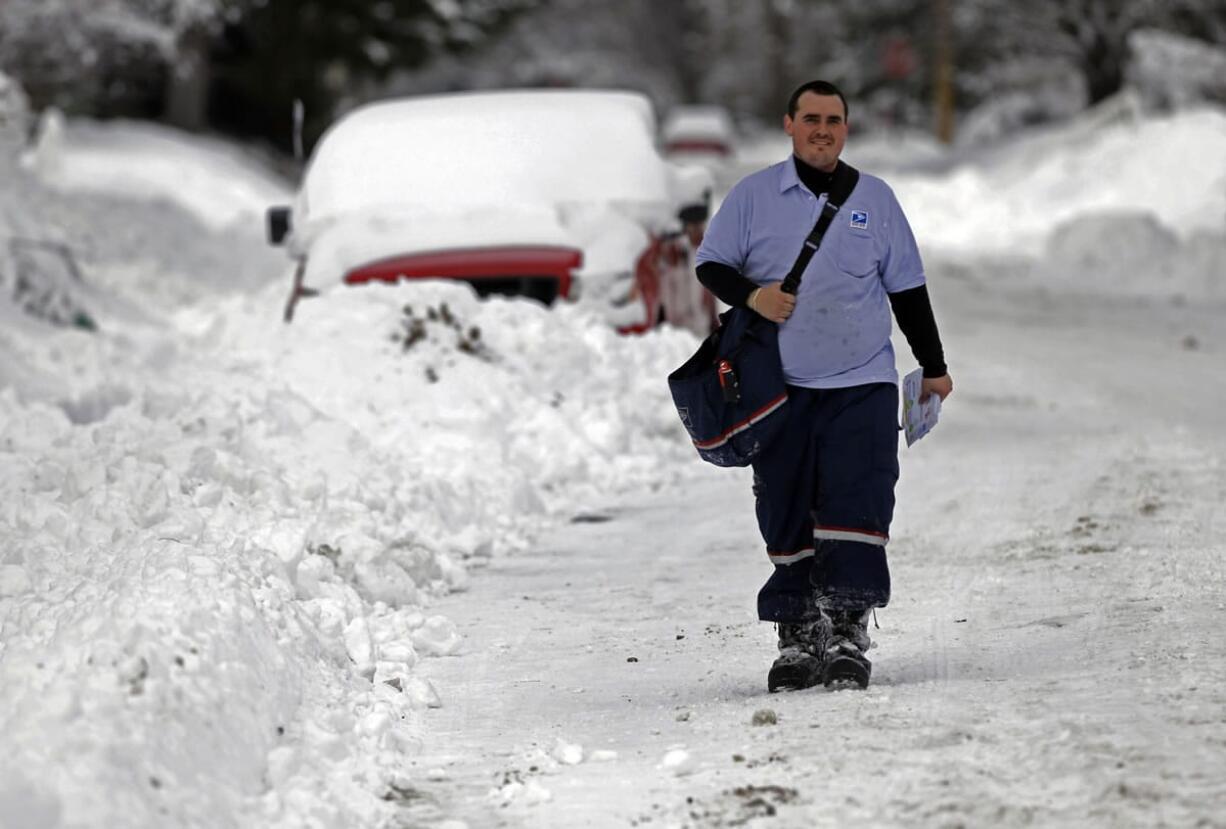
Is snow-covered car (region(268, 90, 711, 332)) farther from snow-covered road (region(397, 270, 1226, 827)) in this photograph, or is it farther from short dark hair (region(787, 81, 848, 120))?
short dark hair (region(787, 81, 848, 120))

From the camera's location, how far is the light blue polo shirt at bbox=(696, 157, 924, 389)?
562 centimetres

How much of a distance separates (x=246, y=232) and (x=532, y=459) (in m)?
16.1

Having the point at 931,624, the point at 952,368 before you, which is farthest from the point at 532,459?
the point at 952,368

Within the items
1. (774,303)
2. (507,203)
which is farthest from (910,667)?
(507,203)

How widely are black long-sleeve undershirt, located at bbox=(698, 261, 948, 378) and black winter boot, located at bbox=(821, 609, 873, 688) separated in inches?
29.0

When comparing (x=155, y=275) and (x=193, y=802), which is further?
(x=155, y=275)

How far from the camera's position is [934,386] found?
580 cm

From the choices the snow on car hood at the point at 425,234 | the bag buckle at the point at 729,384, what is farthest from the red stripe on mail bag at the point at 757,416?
the snow on car hood at the point at 425,234

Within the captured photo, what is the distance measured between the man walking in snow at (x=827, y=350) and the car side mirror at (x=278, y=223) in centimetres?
715

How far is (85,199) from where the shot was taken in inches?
940

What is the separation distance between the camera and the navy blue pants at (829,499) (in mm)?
5629

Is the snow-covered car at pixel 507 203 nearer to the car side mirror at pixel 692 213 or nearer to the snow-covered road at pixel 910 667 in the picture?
the car side mirror at pixel 692 213

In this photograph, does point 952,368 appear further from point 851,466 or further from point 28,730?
point 28,730

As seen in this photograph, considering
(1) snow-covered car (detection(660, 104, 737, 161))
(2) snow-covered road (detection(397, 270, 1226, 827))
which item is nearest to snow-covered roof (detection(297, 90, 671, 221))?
(2) snow-covered road (detection(397, 270, 1226, 827))
